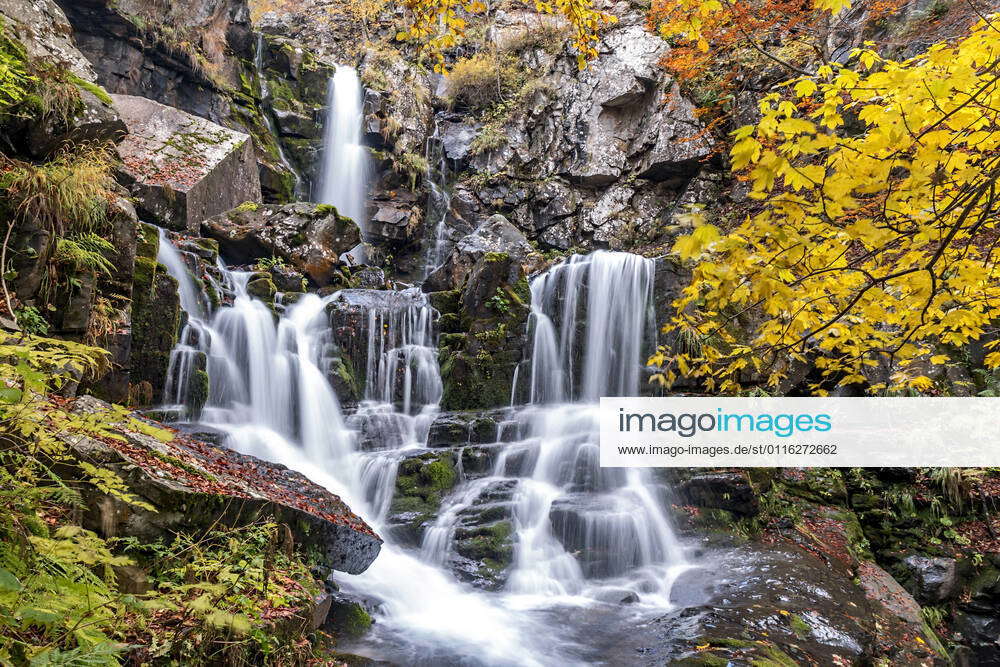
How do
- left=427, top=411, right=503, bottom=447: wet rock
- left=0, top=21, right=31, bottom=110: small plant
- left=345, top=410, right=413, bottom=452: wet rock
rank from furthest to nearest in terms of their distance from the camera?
1. left=345, top=410, right=413, bottom=452: wet rock
2. left=427, top=411, right=503, bottom=447: wet rock
3. left=0, top=21, right=31, bottom=110: small plant

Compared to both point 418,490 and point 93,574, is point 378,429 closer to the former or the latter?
point 418,490

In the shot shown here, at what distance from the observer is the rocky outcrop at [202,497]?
3.46 m

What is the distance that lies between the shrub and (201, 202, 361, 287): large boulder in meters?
9.73

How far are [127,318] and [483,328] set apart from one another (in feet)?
21.5

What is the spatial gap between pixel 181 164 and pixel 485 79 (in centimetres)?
1222

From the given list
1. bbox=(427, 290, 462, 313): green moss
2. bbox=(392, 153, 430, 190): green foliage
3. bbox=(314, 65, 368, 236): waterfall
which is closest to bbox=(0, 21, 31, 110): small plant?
bbox=(427, 290, 462, 313): green moss

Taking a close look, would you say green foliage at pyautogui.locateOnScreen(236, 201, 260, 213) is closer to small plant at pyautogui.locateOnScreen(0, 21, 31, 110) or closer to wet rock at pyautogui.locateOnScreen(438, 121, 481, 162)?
small plant at pyautogui.locateOnScreen(0, 21, 31, 110)

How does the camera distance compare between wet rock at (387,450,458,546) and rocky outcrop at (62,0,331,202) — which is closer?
wet rock at (387,450,458,546)

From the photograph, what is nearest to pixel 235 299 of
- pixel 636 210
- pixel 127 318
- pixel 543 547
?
pixel 127 318

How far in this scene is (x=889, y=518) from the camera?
8.10 meters

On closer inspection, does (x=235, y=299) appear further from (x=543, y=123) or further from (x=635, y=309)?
(x=543, y=123)

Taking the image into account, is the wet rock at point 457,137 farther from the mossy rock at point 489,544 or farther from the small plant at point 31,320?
the small plant at point 31,320

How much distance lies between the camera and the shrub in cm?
2008

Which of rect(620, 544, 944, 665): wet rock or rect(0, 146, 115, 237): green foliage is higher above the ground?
rect(0, 146, 115, 237): green foliage
